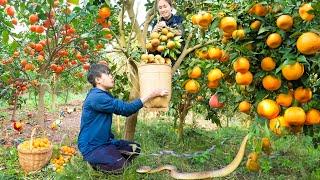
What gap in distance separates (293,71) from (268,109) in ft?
0.79

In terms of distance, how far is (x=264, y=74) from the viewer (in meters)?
2.18

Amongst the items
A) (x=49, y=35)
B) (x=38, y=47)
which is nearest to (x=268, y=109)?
(x=38, y=47)

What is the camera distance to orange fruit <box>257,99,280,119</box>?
Answer: 2.09m

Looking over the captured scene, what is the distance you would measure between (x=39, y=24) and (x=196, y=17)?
3.00 metres

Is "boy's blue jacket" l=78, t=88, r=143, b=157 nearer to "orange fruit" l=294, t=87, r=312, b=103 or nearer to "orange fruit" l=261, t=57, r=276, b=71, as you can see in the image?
"orange fruit" l=261, t=57, r=276, b=71

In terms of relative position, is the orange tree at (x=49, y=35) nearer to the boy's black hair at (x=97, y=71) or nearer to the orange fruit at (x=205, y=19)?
the boy's black hair at (x=97, y=71)

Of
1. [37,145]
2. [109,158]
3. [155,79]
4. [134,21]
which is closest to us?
[155,79]

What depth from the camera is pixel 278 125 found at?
2123mm

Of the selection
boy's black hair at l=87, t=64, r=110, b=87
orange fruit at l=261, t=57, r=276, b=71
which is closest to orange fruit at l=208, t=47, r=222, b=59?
orange fruit at l=261, t=57, r=276, b=71

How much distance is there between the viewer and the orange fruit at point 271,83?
6.85 feet

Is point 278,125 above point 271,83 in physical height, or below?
below

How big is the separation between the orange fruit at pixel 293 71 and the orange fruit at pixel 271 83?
8 cm

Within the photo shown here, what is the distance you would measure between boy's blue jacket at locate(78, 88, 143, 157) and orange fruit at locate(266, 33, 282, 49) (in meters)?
1.55

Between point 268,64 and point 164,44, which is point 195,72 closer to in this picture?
point 164,44
